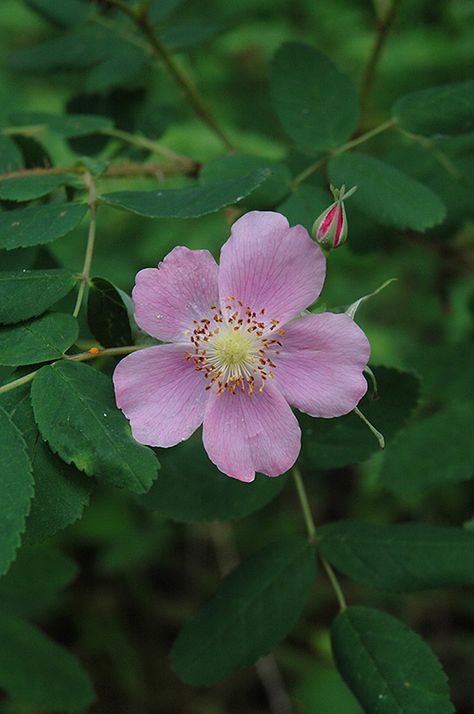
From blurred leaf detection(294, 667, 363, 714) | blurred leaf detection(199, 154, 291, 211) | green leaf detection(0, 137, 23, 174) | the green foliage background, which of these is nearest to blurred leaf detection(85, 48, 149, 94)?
A: the green foliage background

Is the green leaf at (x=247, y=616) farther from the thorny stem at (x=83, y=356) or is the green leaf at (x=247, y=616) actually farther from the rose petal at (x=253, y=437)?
the thorny stem at (x=83, y=356)

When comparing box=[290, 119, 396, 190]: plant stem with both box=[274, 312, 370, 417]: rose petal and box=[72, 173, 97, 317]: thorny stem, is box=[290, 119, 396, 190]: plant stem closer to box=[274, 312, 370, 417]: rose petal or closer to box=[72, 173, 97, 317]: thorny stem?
box=[72, 173, 97, 317]: thorny stem

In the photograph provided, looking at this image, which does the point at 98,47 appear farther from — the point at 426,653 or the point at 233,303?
the point at 426,653

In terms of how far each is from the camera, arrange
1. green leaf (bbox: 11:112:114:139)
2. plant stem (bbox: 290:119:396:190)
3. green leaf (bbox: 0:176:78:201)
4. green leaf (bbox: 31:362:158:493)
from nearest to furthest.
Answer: green leaf (bbox: 31:362:158:493) < green leaf (bbox: 0:176:78:201) < plant stem (bbox: 290:119:396:190) < green leaf (bbox: 11:112:114:139)

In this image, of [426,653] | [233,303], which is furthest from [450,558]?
[233,303]

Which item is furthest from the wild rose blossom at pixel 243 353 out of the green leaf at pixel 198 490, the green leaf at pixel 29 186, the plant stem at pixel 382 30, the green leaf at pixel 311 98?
the plant stem at pixel 382 30

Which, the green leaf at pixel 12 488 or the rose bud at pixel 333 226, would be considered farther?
the rose bud at pixel 333 226
